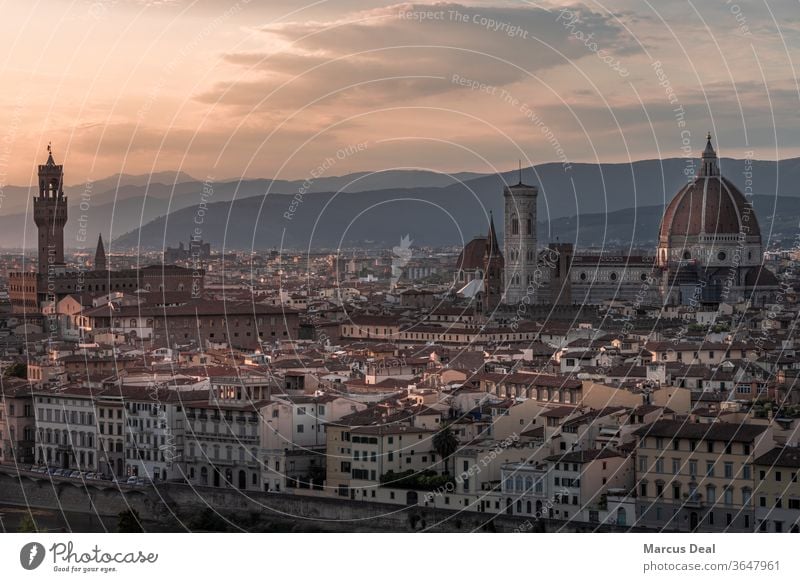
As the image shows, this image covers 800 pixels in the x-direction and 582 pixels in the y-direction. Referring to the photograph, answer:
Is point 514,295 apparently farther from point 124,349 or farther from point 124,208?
point 124,208

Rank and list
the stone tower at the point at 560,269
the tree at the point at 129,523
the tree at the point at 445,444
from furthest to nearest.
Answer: the stone tower at the point at 560,269, the tree at the point at 445,444, the tree at the point at 129,523

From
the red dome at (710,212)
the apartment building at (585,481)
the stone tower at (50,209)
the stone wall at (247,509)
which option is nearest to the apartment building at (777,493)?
the stone wall at (247,509)
